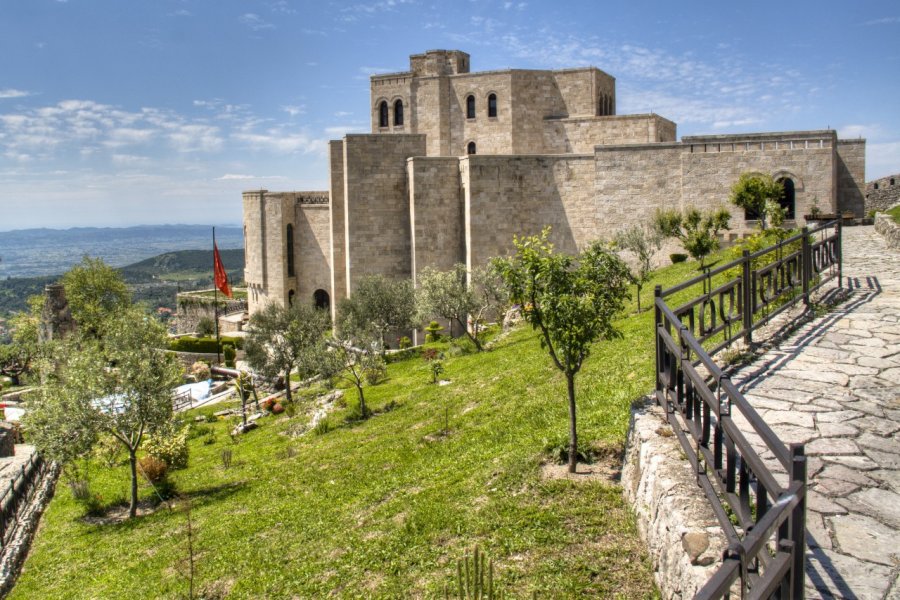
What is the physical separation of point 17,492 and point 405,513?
407 inches

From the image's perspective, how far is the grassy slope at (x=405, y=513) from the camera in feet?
17.5

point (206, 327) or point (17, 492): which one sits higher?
point (206, 327)

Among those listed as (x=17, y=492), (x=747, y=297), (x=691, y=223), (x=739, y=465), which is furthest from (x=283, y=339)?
(x=739, y=465)

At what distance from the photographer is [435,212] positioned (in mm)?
26000

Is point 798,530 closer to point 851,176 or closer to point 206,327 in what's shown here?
point 851,176

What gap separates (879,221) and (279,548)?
16.1 meters

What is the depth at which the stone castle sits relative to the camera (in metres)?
23.0

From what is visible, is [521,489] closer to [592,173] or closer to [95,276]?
[592,173]

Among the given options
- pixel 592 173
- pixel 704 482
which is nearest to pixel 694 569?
pixel 704 482

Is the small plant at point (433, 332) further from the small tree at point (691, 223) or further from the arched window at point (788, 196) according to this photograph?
the arched window at point (788, 196)

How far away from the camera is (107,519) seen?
1257 centimetres

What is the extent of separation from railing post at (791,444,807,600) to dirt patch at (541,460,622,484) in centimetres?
356

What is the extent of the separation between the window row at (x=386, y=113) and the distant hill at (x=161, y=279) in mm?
84387

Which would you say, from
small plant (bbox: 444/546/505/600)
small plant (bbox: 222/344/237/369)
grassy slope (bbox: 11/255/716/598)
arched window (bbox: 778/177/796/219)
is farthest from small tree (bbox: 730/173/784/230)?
small plant (bbox: 222/344/237/369)
